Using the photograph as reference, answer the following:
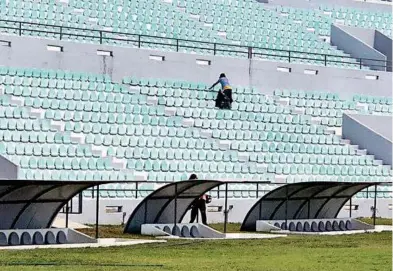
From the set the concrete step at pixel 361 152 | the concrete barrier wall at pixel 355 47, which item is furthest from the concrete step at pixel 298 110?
the concrete barrier wall at pixel 355 47

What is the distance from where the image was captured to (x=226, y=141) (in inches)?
1292

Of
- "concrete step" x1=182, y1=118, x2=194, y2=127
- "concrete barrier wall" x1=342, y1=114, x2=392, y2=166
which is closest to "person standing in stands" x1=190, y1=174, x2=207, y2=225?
"concrete step" x1=182, y1=118, x2=194, y2=127

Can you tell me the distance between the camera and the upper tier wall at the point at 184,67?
105 feet

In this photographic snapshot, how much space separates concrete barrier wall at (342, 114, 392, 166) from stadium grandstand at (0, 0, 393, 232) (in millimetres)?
49

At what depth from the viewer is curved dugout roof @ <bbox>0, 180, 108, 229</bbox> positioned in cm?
2022

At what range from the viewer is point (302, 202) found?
2673cm

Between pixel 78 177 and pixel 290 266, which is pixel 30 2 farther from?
pixel 290 266

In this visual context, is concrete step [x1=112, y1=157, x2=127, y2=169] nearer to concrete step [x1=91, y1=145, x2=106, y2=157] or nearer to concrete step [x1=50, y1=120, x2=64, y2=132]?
concrete step [x1=91, y1=145, x2=106, y2=157]

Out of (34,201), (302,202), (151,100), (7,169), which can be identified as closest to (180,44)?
(151,100)

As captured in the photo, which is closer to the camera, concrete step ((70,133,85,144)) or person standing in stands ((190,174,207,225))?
person standing in stands ((190,174,207,225))

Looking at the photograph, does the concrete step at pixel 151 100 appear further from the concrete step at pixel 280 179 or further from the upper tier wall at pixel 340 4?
the upper tier wall at pixel 340 4

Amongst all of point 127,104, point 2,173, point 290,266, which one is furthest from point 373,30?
point 290,266

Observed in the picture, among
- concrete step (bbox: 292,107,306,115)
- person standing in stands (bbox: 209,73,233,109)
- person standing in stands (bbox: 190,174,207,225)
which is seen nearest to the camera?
person standing in stands (bbox: 190,174,207,225)

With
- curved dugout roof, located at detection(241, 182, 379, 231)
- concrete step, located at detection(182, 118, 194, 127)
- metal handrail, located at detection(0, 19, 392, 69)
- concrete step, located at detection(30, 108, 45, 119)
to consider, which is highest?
metal handrail, located at detection(0, 19, 392, 69)
